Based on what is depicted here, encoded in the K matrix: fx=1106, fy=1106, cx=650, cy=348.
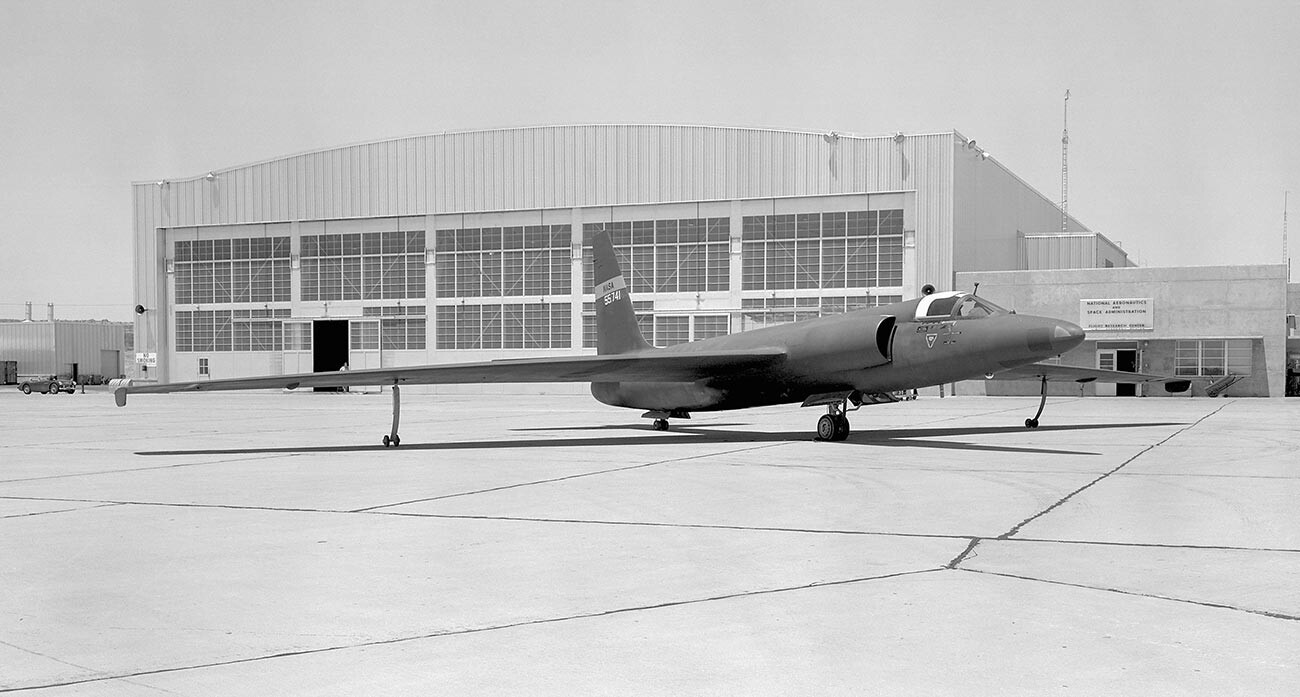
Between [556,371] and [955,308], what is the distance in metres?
6.76

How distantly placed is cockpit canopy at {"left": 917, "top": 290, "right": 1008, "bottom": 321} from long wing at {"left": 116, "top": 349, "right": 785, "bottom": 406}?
2.71 metres

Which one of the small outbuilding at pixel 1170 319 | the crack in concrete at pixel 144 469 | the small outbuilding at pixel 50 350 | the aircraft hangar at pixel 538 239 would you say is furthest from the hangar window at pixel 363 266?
the small outbuilding at pixel 50 350

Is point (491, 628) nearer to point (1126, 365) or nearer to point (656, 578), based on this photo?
point (656, 578)

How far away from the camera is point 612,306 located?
24.1 meters

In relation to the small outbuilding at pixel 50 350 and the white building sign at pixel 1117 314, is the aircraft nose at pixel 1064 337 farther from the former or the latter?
the small outbuilding at pixel 50 350

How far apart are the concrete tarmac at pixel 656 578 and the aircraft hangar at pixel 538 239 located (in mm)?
37689

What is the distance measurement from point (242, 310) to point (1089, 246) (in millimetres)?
49314

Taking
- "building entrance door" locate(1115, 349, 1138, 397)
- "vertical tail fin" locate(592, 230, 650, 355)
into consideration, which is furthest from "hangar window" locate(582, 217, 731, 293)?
"vertical tail fin" locate(592, 230, 650, 355)

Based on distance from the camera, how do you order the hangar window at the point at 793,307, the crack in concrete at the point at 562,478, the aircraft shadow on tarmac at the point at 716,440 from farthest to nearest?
the hangar window at the point at 793,307
the aircraft shadow on tarmac at the point at 716,440
the crack in concrete at the point at 562,478

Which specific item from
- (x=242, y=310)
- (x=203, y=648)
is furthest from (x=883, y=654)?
(x=242, y=310)

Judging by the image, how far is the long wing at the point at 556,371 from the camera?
55.6 ft

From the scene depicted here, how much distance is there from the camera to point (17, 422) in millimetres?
27781

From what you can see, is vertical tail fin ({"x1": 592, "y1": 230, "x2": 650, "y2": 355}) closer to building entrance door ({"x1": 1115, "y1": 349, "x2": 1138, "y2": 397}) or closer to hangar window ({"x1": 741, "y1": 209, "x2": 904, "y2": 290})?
hangar window ({"x1": 741, "y1": 209, "x2": 904, "y2": 290})

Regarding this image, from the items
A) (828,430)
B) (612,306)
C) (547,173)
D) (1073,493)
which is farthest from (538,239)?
(1073,493)
